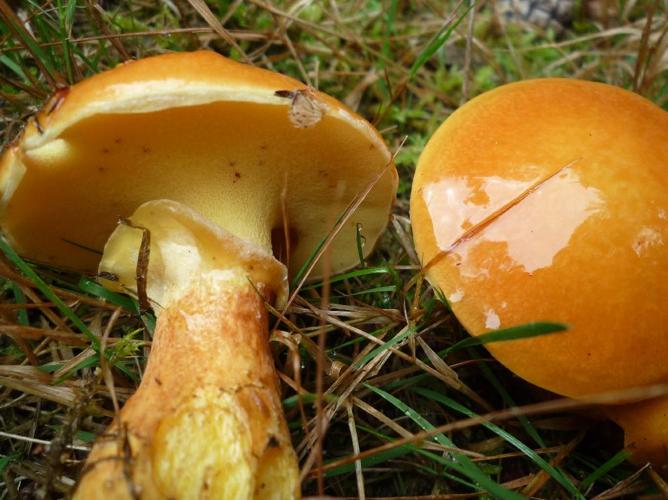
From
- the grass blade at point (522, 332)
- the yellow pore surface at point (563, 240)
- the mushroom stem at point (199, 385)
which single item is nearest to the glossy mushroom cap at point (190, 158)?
the mushroom stem at point (199, 385)

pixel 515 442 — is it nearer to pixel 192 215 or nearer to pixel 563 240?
pixel 563 240

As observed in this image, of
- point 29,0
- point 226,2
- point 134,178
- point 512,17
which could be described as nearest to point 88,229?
point 134,178

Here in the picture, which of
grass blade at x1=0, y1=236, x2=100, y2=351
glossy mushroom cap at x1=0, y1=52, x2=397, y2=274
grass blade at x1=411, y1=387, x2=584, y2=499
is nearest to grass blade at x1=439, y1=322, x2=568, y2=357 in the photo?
grass blade at x1=411, y1=387, x2=584, y2=499

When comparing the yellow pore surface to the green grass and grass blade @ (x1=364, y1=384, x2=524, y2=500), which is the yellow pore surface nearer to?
the green grass

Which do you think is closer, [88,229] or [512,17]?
[88,229]

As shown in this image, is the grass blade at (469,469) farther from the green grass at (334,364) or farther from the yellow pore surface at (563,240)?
the yellow pore surface at (563,240)

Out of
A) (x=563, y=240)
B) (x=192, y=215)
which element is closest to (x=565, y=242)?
(x=563, y=240)

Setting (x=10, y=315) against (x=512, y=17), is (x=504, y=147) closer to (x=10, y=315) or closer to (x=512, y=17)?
(x=10, y=315)
